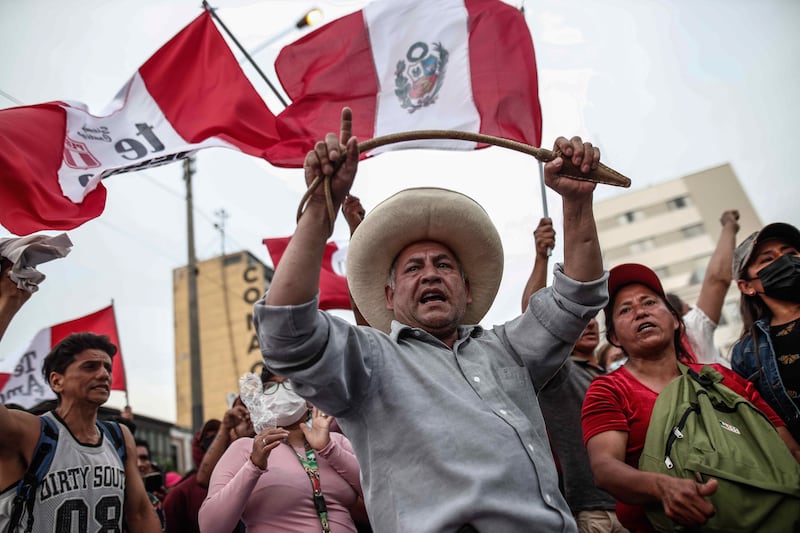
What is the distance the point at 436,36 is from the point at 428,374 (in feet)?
14.4

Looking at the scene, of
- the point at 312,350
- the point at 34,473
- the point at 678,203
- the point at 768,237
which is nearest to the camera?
the point at 312,350

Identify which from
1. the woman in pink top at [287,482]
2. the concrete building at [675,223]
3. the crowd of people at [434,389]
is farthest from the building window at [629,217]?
the woman in pink top at [287,482]

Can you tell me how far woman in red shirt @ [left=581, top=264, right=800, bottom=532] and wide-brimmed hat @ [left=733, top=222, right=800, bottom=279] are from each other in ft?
1.85

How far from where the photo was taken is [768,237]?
3756 mm

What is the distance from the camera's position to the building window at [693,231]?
2127 inches

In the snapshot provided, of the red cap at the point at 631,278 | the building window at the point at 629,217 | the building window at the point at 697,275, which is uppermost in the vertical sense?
the building window at the point at 629,217

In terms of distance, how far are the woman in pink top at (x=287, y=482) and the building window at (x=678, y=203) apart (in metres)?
57.1

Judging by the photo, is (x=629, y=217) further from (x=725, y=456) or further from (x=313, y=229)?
(x=313, y=229)

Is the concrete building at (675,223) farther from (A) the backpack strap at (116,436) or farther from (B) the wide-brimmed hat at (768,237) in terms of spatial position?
(A) the backpack strap at (116,436)

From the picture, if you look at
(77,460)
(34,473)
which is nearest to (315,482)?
(77,460)

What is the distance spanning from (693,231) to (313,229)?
57.6 m

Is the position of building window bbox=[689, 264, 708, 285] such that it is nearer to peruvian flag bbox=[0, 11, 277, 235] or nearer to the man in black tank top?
peruvian flag bbox=[0, 11, 277, 235]

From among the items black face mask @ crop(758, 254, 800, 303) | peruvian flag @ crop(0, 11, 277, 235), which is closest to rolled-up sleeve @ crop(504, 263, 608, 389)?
black face mask @ crop(758, 254, 800, 303)

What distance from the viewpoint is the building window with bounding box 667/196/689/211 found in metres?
55.3
